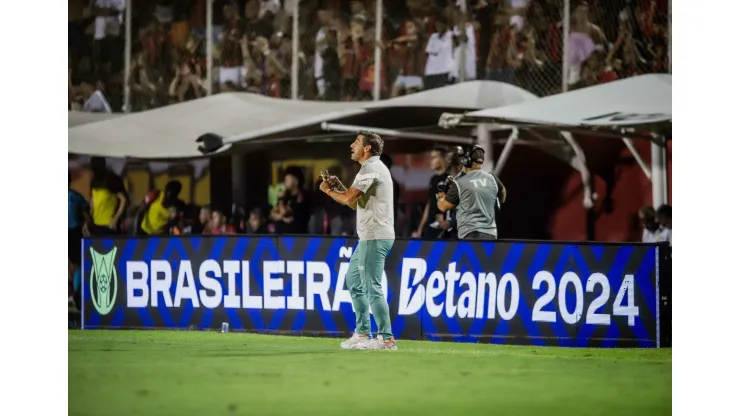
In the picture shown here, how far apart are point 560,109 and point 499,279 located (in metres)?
2.68

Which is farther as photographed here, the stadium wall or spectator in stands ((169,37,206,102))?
spectator in stands ((169,37,206,102))

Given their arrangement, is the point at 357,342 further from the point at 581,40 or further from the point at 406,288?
the point at 581,40

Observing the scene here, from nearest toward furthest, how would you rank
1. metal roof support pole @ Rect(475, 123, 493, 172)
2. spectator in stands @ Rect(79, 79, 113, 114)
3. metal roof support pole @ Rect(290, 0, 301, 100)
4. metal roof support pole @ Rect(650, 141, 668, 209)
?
1. metal roof support pole @ Rect(650, 141, 668, 209)
2. metal roof support pole @ Rect(475, 123, 493, 172)
3. metal roof support pole @ Rect(290, 0, 301, 100)
4. spectator in stands @ Rect(79, 79, 113, 114)

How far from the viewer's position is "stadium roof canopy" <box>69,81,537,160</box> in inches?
463

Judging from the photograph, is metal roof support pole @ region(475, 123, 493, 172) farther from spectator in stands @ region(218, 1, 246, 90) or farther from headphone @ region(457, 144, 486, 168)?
spectator in stands @ region(218, 1, 246, 90)

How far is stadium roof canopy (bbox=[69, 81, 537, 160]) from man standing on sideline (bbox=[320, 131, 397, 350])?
12.0 feet

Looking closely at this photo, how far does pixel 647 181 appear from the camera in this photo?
11.3 m

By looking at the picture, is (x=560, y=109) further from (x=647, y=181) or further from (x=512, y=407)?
(x=512, y=407)

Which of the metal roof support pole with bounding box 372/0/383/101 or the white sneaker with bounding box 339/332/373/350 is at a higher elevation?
the metal roof support pole with bounding box 372/0/383/101

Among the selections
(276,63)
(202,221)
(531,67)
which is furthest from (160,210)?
(531,67)

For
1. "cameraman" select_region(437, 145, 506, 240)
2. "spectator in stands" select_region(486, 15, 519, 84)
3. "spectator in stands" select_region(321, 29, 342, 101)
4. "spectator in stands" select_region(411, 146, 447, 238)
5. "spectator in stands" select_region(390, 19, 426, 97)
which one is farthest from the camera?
"spectator in stands" select_region(321, 29, 342, 101)

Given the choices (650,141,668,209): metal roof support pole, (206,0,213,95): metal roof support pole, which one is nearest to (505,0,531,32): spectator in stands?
(650,141,668,209): metal roof support pole

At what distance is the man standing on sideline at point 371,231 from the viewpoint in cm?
785

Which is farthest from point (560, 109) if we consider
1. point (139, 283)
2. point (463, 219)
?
point (139, 283)
